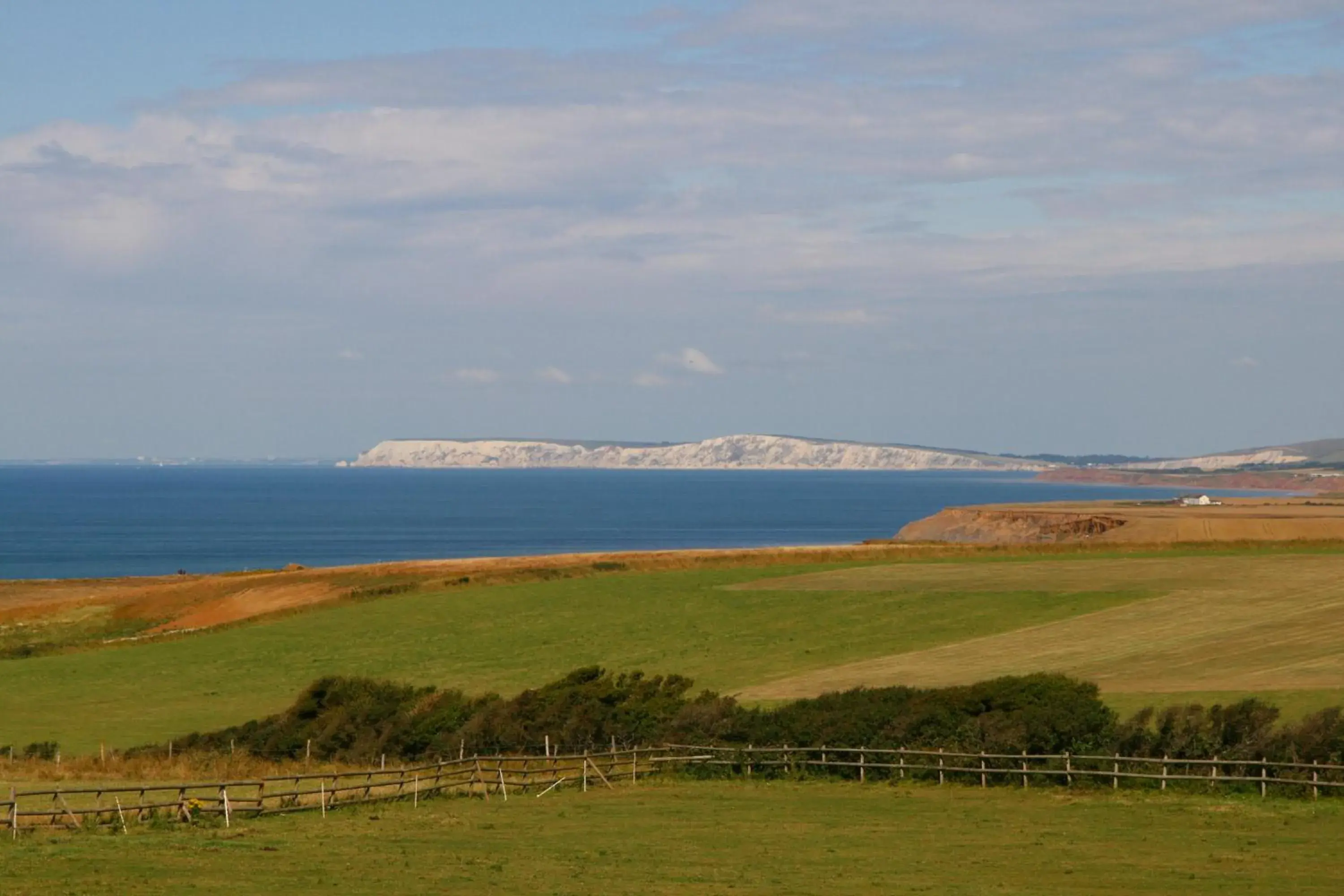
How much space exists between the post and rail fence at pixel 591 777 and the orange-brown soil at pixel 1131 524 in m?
56.2

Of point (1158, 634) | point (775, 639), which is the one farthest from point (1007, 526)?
point (1158, 634)

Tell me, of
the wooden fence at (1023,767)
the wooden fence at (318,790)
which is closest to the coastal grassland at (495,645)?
the wooden fence at (318,790)

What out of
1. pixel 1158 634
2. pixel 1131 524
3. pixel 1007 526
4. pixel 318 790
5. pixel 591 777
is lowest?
pixel 591 777

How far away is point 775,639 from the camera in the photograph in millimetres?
64375

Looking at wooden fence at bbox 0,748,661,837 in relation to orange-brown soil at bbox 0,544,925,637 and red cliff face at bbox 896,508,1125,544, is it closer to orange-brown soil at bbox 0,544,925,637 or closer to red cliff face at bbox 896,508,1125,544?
orange-brown soil at bbox 0,544,925,637

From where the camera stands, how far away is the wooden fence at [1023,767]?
35719 millimetres

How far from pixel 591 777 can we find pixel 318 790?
7.75 meters

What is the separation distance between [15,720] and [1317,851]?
42097 mm

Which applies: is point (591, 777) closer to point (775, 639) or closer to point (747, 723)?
point (747, 723)

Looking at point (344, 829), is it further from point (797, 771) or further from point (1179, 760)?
point (1179, 760)

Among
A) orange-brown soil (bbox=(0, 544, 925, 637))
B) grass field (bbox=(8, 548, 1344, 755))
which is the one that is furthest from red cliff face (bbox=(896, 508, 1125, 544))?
grass field (bbox=(8, 548, 1344, 755))

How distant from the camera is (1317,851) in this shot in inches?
1125

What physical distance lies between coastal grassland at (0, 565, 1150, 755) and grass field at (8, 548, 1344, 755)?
0.51 feet

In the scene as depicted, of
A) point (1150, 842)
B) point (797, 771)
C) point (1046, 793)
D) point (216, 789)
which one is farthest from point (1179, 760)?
point (216, 789)
